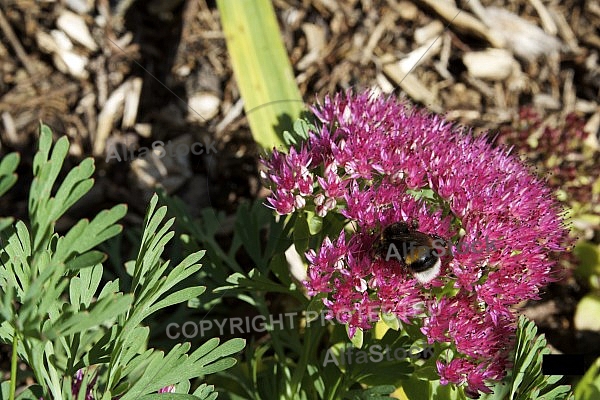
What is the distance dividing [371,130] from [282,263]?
366 mm

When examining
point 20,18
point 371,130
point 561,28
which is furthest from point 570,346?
point 20,18

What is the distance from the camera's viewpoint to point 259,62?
7.80ft

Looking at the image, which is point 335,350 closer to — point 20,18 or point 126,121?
point 126,121

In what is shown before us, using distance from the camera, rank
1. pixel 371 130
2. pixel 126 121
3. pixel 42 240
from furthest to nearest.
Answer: pixel 126 121, pixel 371 130, pixel 42 240

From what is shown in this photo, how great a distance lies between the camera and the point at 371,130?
1.56 metres

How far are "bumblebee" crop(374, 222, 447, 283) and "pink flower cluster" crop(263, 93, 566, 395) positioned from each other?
0.03 meters

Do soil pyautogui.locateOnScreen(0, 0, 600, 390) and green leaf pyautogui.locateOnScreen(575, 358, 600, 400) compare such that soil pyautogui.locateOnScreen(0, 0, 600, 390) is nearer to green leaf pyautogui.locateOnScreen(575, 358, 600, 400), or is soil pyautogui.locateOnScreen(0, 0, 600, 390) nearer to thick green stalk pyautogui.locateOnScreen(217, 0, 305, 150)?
thick green stalk pyautogui.locateOnScreen(217, 0, 305, 150)

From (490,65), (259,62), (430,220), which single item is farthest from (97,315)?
(490,65)

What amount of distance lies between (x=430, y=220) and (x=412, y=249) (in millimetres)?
146

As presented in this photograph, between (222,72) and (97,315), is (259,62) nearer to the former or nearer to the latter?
(222,72)

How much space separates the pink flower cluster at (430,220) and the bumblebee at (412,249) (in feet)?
0.11

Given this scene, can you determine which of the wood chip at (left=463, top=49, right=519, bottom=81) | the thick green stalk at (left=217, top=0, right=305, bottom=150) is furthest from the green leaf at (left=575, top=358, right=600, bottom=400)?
the wood chip at (left=463, top=49, right=519, bottom=81)

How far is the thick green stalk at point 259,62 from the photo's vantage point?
223 cm

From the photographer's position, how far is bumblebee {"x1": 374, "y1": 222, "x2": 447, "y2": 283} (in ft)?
4.24
